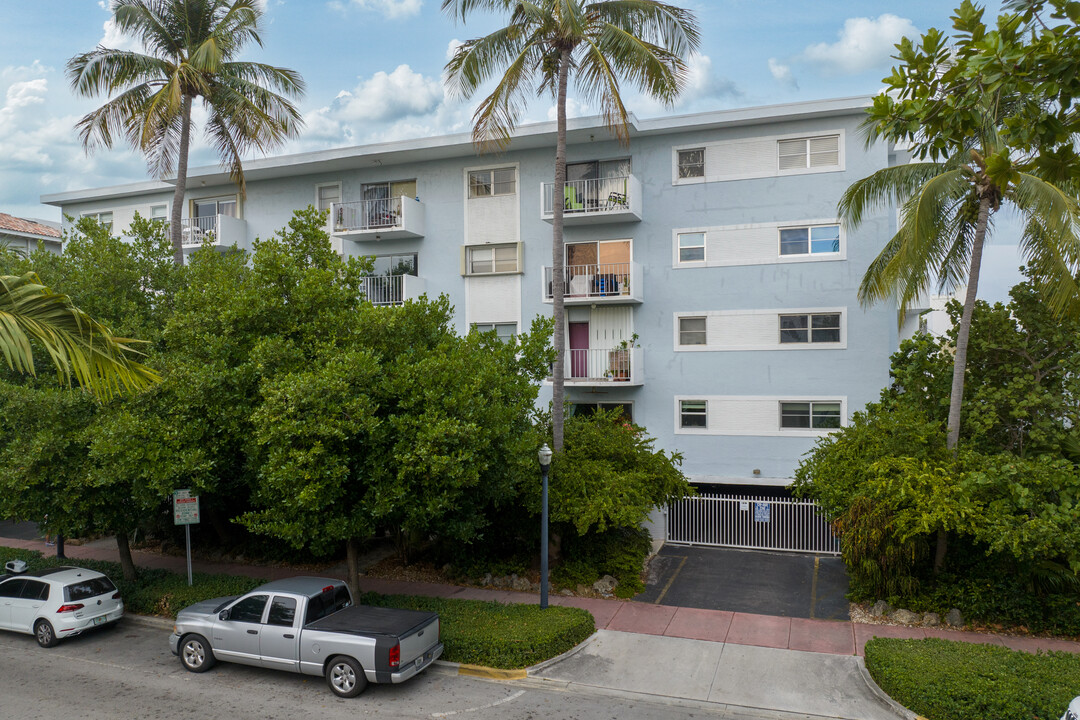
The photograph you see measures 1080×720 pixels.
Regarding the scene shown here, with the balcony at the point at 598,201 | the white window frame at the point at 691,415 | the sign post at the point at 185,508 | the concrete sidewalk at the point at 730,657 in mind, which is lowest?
the concrete sidewalk at the point at 730,657

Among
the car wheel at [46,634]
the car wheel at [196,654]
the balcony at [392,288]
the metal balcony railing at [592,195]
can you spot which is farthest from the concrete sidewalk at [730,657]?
the metal balcony railing at [592,195]

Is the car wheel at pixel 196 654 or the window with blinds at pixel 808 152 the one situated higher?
the window with blinds at pixel 808 152

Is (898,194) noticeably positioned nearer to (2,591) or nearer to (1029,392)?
(1029,392)

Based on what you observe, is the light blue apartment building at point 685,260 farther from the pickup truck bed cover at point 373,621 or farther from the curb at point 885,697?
the pickup truck bed cover at point 373,621

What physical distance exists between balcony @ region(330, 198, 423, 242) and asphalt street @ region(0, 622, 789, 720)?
1501 cm

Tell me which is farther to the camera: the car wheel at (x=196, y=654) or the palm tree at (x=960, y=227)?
the car wheel at (x=196, y=654)

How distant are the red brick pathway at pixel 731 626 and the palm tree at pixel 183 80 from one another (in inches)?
472

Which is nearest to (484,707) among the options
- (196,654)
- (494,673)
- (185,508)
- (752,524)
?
(494,673)

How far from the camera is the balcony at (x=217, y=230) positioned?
26.6m

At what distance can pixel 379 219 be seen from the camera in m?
24.9

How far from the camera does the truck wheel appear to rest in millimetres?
11234

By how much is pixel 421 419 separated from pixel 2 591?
9500 millimetres

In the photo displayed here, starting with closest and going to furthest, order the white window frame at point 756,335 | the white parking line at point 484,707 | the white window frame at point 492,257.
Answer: the white parking line at point 484,707
the white window frame at point 756,335
the white window frame at point 492,257

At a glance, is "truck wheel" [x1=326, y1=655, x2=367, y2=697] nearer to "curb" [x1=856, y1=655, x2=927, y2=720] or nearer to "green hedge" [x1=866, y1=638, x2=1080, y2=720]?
"curb" [x1=856, y1=655, x2=927, y2=720]
